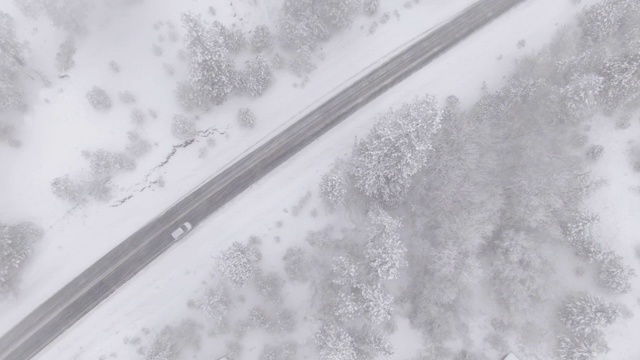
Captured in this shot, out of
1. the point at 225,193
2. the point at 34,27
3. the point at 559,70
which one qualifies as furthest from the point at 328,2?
the point at 34,27

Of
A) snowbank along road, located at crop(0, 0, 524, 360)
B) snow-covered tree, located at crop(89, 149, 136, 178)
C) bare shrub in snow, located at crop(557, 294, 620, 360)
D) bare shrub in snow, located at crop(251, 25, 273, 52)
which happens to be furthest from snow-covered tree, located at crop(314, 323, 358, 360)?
bare shrub in snow, located at crop(251, 25, 273, 52)

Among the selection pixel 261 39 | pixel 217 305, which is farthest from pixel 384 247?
pixel 261 39

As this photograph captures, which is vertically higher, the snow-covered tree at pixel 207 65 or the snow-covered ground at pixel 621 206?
the snow-covered tree at pixel 207 65

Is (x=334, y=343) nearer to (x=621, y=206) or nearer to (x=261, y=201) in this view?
(x=261, y=201)

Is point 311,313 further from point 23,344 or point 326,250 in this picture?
point 23,344

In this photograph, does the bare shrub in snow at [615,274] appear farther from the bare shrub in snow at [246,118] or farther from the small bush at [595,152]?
the bare shrub in snow at [246,118]

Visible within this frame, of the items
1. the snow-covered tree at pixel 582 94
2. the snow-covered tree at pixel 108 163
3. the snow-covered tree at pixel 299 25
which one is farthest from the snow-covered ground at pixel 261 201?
the snow-covered tree at pixel 582 94
